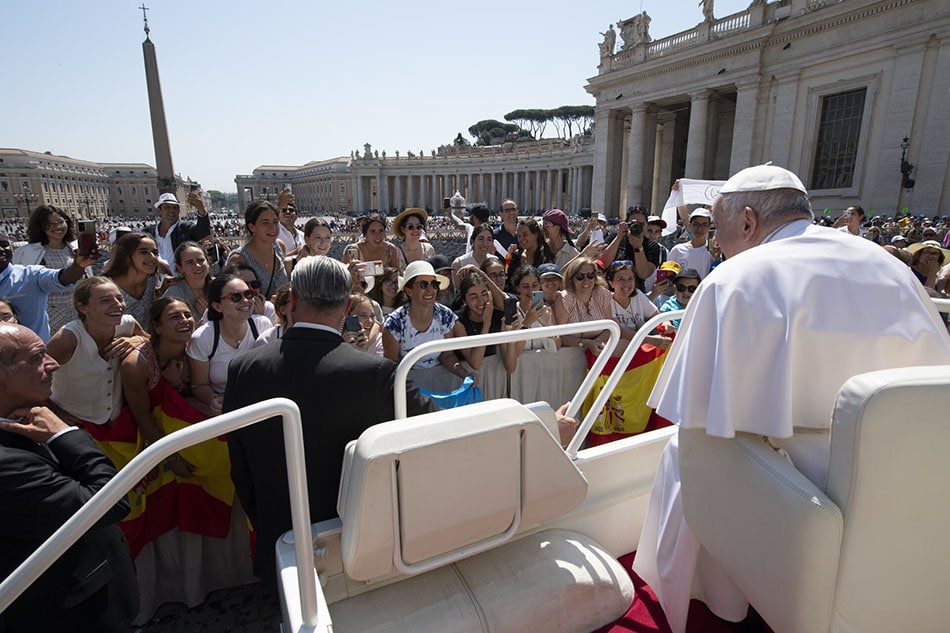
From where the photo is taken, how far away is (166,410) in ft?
9.11

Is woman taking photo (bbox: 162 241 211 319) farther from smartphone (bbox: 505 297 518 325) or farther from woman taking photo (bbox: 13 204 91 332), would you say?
→ smartphone (bbox: 505 297 518 325)

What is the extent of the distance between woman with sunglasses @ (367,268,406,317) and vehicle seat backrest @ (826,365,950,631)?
12.2ft

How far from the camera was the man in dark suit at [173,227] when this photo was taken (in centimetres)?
529

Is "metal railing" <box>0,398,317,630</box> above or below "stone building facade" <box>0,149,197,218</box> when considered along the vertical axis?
below

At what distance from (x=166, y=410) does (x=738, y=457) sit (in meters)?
2.95

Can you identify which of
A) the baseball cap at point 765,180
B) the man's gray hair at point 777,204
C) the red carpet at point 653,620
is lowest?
the red carpet at point 653,620

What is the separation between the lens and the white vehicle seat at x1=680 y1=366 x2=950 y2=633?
4.25ft

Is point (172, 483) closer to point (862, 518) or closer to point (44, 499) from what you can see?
point (44, 499)

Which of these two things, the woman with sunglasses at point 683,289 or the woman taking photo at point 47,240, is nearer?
the woman with sunglasses at point 683,289

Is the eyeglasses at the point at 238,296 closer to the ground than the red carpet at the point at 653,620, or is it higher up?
higher up

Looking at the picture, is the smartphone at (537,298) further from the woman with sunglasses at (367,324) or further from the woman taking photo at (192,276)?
the woman taking photo at (192,276)

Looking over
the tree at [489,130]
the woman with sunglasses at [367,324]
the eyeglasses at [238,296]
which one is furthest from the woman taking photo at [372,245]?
the tree at [489,130]

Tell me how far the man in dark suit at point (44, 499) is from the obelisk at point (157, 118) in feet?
60.6

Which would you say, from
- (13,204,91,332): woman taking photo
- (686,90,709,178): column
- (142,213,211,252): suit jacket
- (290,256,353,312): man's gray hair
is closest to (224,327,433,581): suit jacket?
(290,256,353,312): man's gray hair
